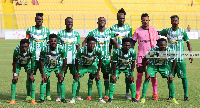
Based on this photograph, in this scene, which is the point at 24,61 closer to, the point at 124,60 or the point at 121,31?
the point at 124,60

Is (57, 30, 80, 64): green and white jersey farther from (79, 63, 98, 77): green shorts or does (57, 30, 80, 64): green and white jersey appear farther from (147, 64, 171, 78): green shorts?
(147, 64, 171, 78): green shorts

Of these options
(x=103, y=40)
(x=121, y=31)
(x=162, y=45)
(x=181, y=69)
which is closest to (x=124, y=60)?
(x=103, y=40)

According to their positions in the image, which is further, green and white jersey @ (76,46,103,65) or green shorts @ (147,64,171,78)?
green shorts @ (147,64,171,78)

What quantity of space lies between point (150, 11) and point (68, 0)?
40.0 ft

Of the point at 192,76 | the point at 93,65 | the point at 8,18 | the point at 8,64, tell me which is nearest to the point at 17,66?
the point at 93,65

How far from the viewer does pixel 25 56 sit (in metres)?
7.09

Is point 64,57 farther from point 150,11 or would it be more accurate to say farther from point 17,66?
point 150,11

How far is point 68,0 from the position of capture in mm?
47875

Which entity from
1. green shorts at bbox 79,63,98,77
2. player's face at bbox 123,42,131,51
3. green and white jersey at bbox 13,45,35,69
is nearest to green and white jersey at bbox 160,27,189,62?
player's face at bbox 123,42,131,51

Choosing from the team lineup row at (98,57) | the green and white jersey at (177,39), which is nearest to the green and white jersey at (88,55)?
the team lineup row at (98,57)

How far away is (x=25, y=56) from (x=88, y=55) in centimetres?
138

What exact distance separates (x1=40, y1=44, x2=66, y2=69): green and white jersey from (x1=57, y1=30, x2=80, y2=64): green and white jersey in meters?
0.51

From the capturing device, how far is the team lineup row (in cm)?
707

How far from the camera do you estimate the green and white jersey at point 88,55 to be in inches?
279
